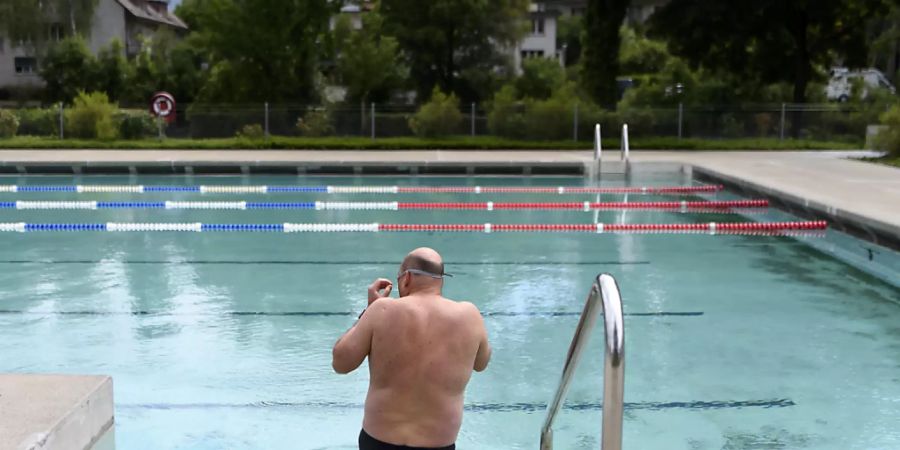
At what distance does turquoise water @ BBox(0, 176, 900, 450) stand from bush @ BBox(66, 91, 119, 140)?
1268 cm

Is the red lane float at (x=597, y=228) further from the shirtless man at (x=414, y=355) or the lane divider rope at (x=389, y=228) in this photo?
the shirtless man at (x=414, y=355)

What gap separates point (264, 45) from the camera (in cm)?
2672

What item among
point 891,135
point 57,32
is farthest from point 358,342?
point 57,32

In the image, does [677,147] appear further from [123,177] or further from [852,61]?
[123,177]

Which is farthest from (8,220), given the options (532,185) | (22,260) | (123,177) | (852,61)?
(852,61)

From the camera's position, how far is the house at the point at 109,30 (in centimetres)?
4834

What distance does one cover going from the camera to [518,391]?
5695mm

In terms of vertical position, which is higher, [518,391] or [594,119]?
[594,119]

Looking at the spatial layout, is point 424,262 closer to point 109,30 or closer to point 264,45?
point 264,45

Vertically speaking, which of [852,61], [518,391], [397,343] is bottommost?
[518,391]

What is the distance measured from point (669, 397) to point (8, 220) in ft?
33.0

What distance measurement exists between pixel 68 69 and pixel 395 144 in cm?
2345

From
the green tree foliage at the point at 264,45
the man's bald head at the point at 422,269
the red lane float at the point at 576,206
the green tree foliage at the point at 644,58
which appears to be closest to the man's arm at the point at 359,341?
the man's bald head at the point at 422,269

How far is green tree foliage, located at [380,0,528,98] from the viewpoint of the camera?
34.3 meters
